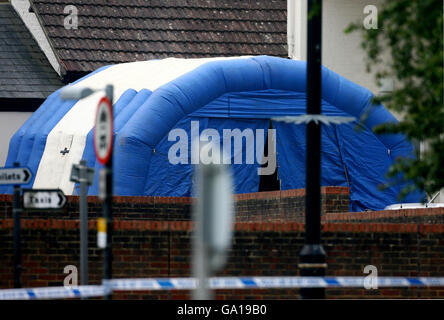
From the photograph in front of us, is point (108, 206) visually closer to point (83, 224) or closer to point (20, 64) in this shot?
point (83, 224)

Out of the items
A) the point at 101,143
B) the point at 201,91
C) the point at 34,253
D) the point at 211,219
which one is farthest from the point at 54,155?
the point at 211,219

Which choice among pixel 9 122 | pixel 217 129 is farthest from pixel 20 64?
pixel 217 129

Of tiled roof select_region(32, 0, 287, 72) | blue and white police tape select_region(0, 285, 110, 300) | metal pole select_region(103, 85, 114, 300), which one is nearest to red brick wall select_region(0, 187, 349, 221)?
blue and white police tape select_region(0, 285, 110, 300)

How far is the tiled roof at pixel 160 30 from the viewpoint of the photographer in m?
36.2

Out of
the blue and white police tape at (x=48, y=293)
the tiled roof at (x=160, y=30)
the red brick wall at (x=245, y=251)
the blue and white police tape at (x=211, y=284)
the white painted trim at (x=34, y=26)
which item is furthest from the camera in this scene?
the white painted trim at (x=34, y=26)

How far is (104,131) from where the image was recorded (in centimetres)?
1205

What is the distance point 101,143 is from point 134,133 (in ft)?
41.7

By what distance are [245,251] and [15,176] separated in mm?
3769

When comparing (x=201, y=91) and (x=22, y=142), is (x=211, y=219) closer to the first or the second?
(x=201, y=91)

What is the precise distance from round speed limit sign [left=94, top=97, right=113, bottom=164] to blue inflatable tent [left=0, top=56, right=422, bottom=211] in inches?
493

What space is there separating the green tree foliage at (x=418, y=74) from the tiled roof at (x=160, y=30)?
24159mm

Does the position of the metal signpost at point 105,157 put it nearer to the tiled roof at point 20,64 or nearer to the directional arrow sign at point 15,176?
the directional arrow sign at point 15,176

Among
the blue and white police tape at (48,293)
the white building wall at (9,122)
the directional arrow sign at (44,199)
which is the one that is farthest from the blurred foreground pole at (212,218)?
the white building wall at (9,122)

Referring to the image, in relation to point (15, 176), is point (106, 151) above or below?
above
